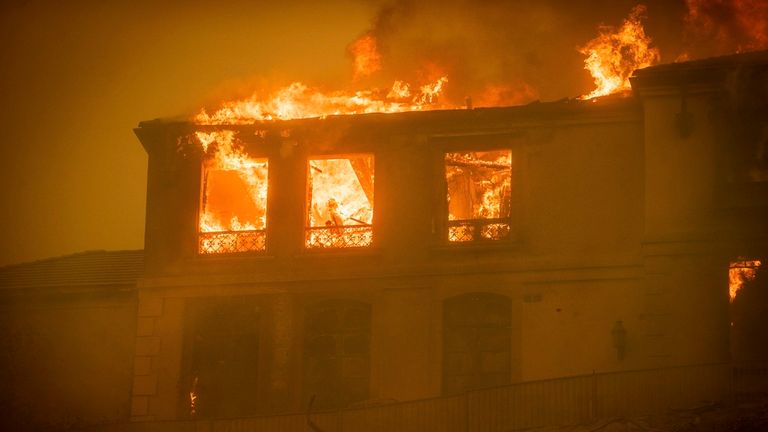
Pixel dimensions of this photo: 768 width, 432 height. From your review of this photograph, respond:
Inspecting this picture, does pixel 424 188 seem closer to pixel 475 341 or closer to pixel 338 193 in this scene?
pixel 338 193

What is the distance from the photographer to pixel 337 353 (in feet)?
90.0

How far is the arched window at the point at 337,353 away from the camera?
89.1 ft

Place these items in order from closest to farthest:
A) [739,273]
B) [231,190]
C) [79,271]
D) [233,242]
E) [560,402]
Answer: [560,402] → [739,273] → [233,242] → [231,190] → [79,271]

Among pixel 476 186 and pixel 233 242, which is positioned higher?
pixel 476 186

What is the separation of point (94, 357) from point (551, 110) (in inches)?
503

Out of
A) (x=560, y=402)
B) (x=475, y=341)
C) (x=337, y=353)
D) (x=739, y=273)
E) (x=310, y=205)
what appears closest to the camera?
(x=560, y=402)

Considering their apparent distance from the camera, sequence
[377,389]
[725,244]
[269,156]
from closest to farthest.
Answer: [725,244], [377,389], [269,156]

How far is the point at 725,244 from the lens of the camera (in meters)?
24.7

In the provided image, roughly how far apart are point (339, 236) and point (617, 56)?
8.14 meters

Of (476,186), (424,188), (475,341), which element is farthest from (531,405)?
(476,186)

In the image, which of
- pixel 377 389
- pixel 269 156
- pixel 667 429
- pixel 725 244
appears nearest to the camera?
pixel 667 429

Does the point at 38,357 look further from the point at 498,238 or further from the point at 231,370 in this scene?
the point at 498,238

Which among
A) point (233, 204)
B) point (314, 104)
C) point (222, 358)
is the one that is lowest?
point (222, 358)

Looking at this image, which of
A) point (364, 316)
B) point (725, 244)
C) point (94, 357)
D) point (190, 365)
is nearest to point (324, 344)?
point (364, 316)
